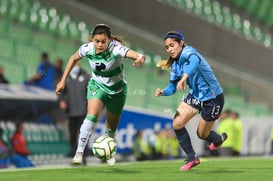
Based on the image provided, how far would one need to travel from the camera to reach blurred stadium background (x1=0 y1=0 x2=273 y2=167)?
69.8 feet

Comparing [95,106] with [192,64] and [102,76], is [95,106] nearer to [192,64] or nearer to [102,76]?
[102,76]

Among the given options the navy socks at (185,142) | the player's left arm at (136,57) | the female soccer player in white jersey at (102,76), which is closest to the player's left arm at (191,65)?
the player's left arm at (136,57)

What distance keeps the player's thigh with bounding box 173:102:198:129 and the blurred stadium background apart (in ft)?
24.2

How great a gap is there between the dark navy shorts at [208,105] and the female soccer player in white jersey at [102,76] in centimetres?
97

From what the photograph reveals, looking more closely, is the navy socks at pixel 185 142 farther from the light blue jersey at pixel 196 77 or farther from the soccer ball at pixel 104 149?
the soccer ball at pixel 104 149

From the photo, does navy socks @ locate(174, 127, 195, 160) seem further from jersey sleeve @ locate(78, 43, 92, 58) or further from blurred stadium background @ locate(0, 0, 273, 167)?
blurred stadium background @ locate(0, 0, 273, 167)

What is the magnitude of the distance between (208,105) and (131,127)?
10.3 m

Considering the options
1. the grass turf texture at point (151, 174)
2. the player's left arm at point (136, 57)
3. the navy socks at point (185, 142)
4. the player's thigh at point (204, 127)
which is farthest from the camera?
the player's thigh at point (204, 127)

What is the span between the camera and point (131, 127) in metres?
23.0

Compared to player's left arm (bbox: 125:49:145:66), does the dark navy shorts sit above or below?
below

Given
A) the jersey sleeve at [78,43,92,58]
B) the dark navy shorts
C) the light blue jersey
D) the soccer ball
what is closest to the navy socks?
the dark navy shorts

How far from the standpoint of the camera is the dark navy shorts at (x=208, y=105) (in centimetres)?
1269

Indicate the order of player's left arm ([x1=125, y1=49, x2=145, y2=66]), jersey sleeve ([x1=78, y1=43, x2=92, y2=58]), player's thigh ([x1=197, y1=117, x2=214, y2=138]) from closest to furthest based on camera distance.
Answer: player's left arm ([x1=125, y1=49, x2=145, y2=66]) → jersey sleeve ([x1=78, y1=43, x2=92, y2=58]) → player's thigh ([x1=197, y1=117, x2=214, y2=138])

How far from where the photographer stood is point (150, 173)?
12055 mm
